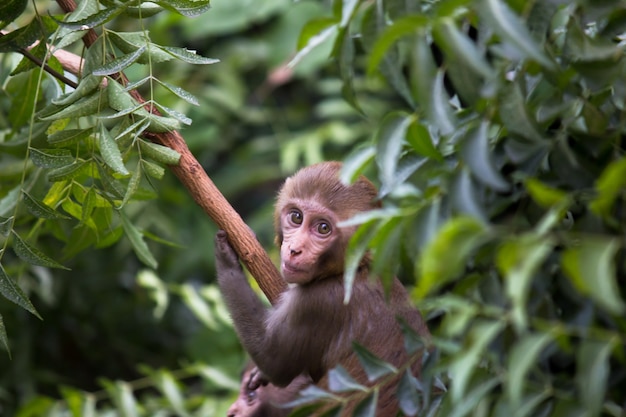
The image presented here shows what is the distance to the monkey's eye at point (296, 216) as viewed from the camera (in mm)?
3305

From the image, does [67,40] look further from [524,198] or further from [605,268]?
[605,268]

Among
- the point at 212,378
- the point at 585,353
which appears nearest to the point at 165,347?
the point at 212,378

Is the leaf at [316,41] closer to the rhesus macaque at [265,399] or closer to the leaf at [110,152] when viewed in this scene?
the leaf at [110,152]

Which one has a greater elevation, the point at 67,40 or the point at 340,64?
the point at 67,40

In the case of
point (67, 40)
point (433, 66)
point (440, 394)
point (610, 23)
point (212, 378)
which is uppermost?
point (67, 40)

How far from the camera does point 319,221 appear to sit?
3.25 m

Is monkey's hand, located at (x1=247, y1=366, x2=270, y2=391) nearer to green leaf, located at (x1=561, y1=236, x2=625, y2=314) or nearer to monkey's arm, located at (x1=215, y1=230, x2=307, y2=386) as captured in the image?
monkey's arm, located at (x1=215, y1=230, x2=307, y2=386)

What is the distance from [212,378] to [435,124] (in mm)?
3151

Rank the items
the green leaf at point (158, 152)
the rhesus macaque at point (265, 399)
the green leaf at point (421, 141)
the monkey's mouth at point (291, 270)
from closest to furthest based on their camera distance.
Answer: the green leaf at point (421, 141), the green leaf at point (158, 152), the monkey's mouth at point (291, 270), the rhesus macaque at point (265, 399)

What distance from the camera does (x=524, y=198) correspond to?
1917mm

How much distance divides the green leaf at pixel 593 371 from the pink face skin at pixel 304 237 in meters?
1.72

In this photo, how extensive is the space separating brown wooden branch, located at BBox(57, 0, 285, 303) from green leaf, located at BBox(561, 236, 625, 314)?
1.56 metres

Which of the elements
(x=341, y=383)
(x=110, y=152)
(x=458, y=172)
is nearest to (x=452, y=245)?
(x=458, y=172)

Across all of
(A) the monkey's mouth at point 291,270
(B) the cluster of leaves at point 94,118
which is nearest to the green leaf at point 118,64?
(B) the cluster of leaves at point 94,118
